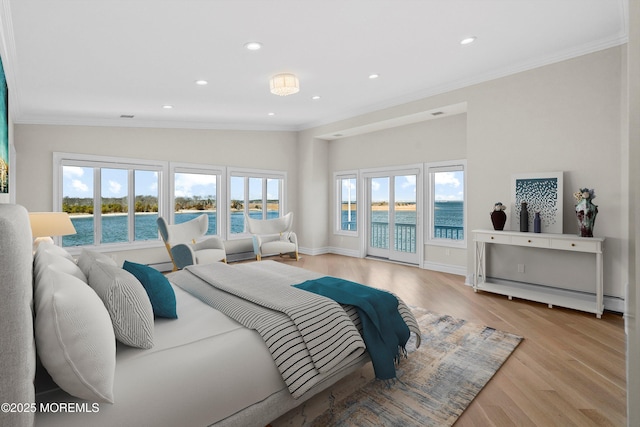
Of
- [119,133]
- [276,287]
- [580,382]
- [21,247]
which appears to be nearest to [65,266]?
[21,247]

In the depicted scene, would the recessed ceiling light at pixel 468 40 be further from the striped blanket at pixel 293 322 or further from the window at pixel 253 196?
the window at pixel 253 196

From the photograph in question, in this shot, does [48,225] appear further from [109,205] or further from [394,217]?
[394,217]

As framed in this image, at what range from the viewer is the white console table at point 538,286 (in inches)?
132

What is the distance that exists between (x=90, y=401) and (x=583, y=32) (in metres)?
4.81

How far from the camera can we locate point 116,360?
1413mm

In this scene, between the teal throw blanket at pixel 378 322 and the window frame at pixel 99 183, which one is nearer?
the teal throw blanket at pixel 378 322

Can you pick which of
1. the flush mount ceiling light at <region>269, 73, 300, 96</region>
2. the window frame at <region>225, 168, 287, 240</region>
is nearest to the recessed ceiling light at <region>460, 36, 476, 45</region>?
the flush mount ceiling light at <region>269, 73, 300, 96</region>

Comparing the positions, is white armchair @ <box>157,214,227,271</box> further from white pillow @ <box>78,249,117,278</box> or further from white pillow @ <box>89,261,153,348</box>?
white pillow @ <box>89,261,153,348</box>

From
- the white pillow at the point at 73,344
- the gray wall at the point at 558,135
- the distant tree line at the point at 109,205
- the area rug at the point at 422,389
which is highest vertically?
the gray wall at the point at 558,135

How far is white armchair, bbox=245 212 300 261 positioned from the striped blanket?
12.3 ft

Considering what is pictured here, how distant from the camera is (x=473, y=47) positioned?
356cm

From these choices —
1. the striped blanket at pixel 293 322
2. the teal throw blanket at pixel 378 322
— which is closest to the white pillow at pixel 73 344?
the striped blanket at pixel 293 322

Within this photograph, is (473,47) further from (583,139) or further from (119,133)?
(119,133)

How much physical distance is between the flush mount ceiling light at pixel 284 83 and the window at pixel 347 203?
3298 millimetres
